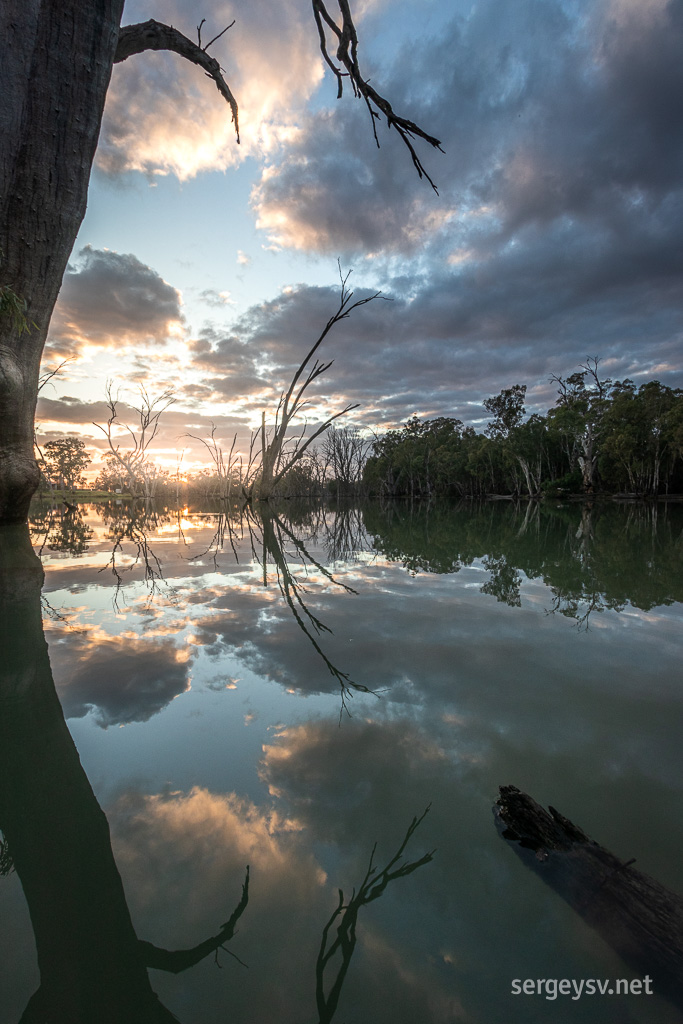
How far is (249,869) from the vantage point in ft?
2.82

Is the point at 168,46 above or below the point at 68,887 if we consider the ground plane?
above

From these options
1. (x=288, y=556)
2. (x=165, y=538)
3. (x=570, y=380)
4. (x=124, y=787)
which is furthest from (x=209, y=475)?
(x=124, y=787)

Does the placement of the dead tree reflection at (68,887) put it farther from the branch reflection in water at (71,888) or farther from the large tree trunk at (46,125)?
the large tree trunk at (46,125)

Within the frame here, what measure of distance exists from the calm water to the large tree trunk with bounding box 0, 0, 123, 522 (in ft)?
10.8

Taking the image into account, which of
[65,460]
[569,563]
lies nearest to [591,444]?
[569,563]

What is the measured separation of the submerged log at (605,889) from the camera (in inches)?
27.1

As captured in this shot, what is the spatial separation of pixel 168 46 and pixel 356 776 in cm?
685

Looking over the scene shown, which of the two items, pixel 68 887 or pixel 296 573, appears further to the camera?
pixel 296 573

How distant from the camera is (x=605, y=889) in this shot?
80 centimetres

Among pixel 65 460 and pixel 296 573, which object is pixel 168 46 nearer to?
pixel 296 573

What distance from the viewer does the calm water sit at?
67 cm

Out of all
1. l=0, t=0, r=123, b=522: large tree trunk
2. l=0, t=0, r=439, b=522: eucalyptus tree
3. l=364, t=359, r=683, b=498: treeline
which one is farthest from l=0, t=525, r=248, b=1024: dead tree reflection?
l=364, t=359, r=683, b=498: treeline

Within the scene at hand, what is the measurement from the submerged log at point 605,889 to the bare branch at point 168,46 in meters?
6.21

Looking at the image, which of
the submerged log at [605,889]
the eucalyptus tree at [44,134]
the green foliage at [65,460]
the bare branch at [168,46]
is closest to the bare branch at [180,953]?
the submerged log at [605,889]
